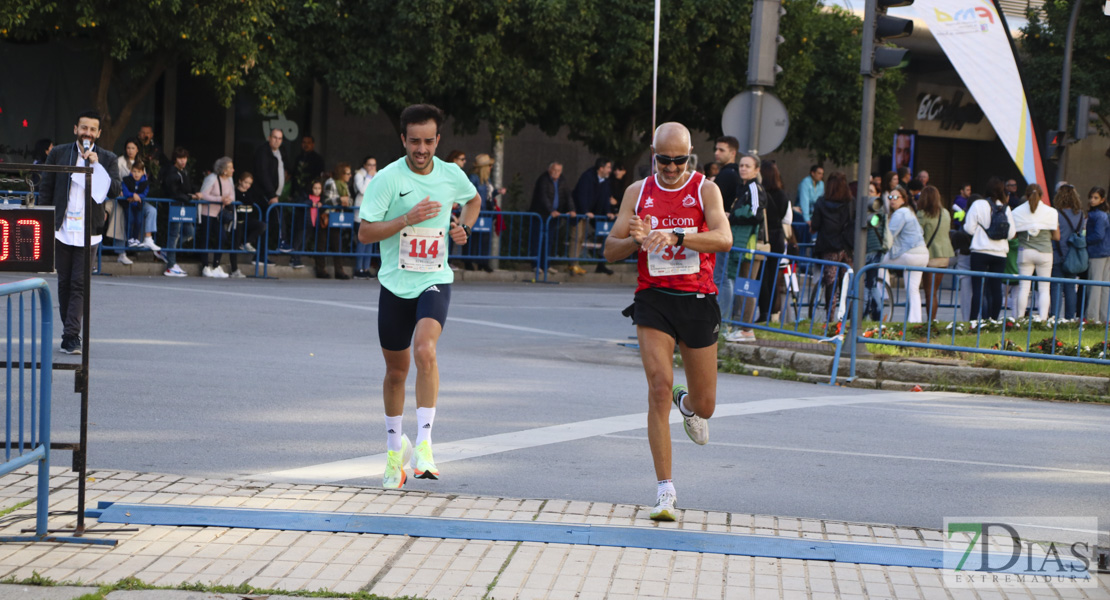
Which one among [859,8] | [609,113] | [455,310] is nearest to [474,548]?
[455,310]

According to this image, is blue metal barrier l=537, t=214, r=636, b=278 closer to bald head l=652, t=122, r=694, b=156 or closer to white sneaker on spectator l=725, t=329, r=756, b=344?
white sneaker on spectator l=725, t=329, r=756, b=344

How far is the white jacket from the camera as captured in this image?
54.0 ft

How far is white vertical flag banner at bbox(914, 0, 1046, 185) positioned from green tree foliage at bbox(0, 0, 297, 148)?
32.2 ft

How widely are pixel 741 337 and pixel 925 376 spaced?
6.29ft

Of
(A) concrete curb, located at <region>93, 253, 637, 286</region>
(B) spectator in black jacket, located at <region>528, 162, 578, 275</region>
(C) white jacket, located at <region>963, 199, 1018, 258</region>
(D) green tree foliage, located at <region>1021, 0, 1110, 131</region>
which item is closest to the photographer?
(C) white jacket, located at <region>963, 199, 1018, 258</region>

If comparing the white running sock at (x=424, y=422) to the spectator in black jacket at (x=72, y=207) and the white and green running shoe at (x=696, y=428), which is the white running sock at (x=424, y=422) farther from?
the spectator in black jacket at (x=72, y=207)

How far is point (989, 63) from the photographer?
17.4 metres

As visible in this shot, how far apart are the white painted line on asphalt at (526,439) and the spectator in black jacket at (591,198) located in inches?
460

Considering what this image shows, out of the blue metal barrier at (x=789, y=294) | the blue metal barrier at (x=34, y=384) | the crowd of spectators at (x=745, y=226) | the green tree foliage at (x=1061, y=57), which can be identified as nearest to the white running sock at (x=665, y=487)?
the blue metal barrier at (x=34, y=384)

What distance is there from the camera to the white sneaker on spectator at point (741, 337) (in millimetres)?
12992

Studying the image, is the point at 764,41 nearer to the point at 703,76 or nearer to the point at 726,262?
the point at 726,262

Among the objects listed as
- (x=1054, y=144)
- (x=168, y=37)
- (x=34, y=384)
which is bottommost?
(x=34, y=384)

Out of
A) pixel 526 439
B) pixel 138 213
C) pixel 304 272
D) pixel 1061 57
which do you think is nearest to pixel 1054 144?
pixel 304 272

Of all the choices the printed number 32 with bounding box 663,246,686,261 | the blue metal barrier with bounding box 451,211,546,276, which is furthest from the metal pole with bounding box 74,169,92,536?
the blue metal barrier with bounding box 451,211,546,276
